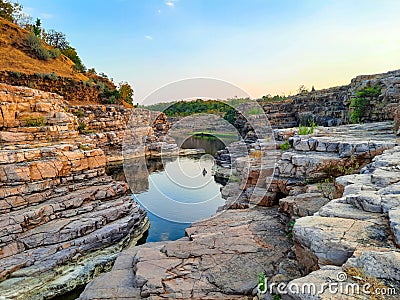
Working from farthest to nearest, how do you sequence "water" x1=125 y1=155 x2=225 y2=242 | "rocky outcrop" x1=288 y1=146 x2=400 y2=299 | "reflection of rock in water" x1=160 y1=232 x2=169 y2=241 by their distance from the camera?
1. "water" x1=125 y1=155 x2=225 y2=242
2. "reflection of rock in water" x1=160 y1=232 x2=169 y2=241
3. "rocky outcrop" x1=288 y1=146 x2=400 y2=299

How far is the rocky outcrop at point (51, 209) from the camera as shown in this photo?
23.7 feet

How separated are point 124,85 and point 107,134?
20.8 meters

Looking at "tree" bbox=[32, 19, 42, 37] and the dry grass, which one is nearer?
the dry grass

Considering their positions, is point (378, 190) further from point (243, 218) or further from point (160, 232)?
point (160, 232)

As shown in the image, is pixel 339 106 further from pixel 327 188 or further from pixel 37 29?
pixel 37 29

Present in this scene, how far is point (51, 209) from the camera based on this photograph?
8.74 metres

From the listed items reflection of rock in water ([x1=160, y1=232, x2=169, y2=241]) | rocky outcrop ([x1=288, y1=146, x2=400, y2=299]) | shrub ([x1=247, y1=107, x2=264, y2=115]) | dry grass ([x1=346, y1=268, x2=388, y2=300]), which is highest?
shrub ([x1=247, y1=107, x2=264, y2=115])

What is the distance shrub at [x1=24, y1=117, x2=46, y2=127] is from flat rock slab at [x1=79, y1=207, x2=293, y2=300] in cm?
808

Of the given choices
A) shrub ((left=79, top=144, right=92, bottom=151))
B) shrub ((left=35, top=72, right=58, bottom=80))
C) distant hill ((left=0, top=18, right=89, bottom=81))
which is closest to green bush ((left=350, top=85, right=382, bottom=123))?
shrub ((left=79, top=144, right=92, bottom=151))

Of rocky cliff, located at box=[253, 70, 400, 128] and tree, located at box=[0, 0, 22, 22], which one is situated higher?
tree, located at box=[0, 0, 22, 22]

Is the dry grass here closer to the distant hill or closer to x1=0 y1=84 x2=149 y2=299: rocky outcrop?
x1=0 y1=84 x2=149 y2=299: rocky outcrop

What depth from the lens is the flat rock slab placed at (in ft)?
14.1

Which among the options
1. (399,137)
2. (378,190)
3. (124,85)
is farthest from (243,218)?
(124,85)

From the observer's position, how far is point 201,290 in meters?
4.23
